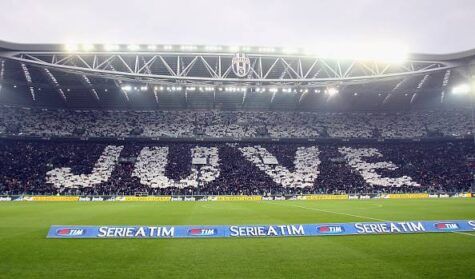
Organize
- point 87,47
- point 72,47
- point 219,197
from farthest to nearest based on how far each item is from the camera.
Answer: point 219,197 → point 87,47 → point 72,47

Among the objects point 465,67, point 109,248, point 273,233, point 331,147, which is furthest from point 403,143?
point 109,248

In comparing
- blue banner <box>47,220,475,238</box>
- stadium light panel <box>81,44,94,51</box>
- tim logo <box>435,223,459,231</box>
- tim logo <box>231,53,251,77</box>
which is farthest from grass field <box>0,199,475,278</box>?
stadium light panel <box>81,44,94,51</box>

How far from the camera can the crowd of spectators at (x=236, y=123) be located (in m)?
53.9

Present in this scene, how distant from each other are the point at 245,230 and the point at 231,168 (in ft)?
119

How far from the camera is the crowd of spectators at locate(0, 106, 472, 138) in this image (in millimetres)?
53875

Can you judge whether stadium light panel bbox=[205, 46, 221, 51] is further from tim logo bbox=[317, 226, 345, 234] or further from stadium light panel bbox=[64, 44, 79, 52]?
A: tim logo bbox=[317, 226, 345, 234]

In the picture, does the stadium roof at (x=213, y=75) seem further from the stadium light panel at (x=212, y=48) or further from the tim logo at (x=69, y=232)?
the tim logo at (x=69, y=232)

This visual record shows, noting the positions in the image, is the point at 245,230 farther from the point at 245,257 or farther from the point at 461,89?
the point at 461,89

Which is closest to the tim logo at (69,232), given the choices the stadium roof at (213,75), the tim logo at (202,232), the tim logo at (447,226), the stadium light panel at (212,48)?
the tim logo at (202,232)

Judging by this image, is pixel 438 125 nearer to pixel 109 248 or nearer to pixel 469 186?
pixel 469 186

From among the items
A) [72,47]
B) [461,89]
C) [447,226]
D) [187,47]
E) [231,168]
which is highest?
[187,47]

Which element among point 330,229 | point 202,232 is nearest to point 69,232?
point 202,232

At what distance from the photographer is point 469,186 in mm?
46375

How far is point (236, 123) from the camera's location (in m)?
58.3
